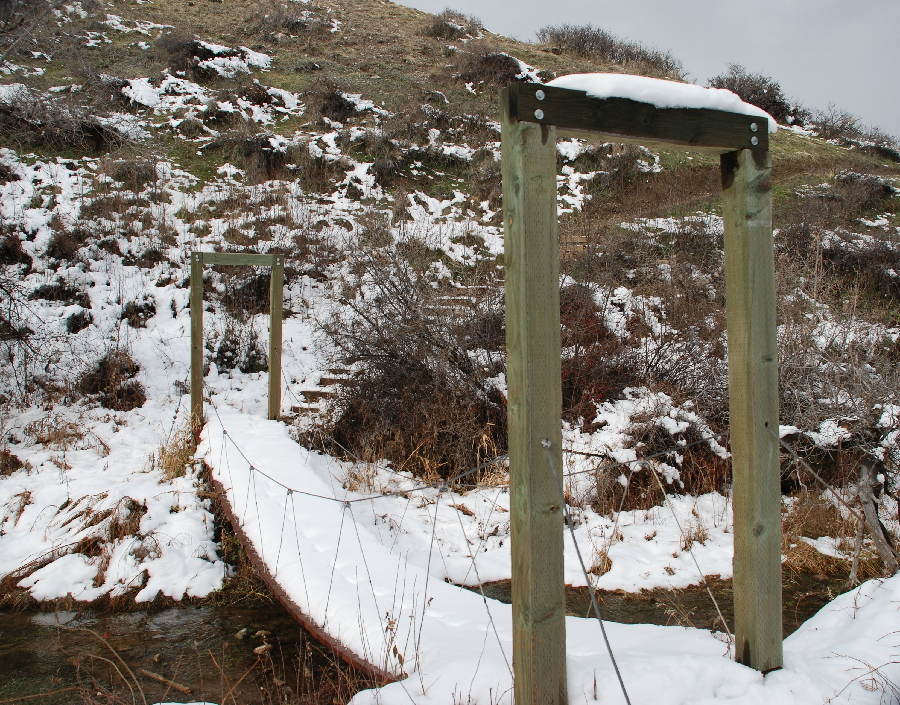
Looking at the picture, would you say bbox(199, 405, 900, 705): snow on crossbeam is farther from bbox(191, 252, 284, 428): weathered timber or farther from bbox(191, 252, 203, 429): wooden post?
bbox(191, 252, 203, 429): wooden post

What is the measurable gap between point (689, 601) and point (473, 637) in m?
2.06

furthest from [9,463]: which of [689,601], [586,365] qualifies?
[689,601]

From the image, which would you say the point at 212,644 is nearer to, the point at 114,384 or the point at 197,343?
the point at 197,343

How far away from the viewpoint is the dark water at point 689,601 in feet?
12.7

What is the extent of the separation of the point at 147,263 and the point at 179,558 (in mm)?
7267

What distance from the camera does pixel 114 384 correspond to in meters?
8.12

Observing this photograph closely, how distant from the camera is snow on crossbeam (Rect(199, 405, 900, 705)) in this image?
85.3 inches

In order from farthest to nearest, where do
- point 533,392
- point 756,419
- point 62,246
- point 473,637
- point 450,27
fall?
point 450,27, point 62,246, point 473,637, point 756,419, point 533,392

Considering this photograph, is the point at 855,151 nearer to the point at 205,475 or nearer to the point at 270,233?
the point at 270,233

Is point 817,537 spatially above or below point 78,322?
below

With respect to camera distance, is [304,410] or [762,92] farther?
[762,92]

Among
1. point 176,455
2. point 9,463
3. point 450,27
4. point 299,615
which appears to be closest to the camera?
point 299,615

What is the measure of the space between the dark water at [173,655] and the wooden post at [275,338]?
3.04m

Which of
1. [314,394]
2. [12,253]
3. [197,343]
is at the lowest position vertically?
[314,394]
